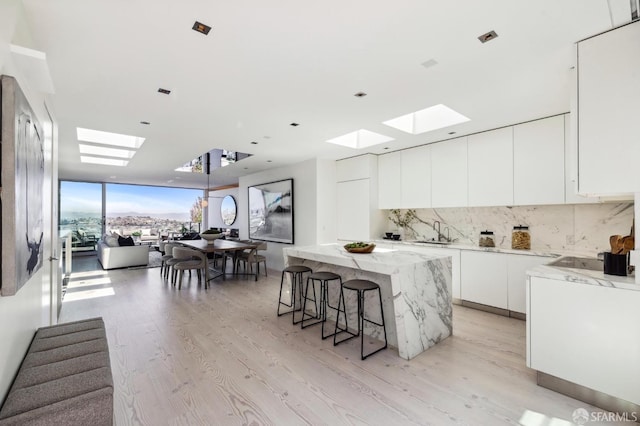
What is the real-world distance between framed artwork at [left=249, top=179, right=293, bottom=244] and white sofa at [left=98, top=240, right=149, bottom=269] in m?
2.77

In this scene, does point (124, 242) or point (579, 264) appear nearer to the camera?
point (579, 264)

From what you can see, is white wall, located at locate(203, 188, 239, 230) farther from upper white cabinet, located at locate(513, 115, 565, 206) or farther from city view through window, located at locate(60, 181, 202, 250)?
upper white cabinet, located at locate(513, 115, 565, 206)

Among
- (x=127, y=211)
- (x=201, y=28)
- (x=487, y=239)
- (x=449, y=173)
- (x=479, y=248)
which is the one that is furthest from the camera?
(x=127, y=211)

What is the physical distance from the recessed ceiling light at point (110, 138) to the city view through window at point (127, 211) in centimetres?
595

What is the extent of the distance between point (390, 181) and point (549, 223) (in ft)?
8.16

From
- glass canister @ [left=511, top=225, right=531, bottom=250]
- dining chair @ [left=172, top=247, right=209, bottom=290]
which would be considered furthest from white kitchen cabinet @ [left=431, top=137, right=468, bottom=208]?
dining chair @ [left=172, top=247, right=209, bottom=290]

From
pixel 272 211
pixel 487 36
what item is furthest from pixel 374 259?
pixel 272 211

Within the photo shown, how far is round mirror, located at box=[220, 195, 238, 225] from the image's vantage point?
1107 centimetres

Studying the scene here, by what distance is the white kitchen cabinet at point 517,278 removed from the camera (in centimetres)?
376

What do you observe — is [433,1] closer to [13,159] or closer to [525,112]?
[13,159]

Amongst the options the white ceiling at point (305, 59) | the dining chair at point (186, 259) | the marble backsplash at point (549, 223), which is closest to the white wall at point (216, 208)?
the dining chair at point (186, 259)

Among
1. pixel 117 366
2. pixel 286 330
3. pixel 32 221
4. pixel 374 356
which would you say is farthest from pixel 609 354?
pixel 117 366

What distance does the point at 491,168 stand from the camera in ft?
14.0

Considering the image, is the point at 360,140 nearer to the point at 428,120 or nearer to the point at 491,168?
the point at 428,120
